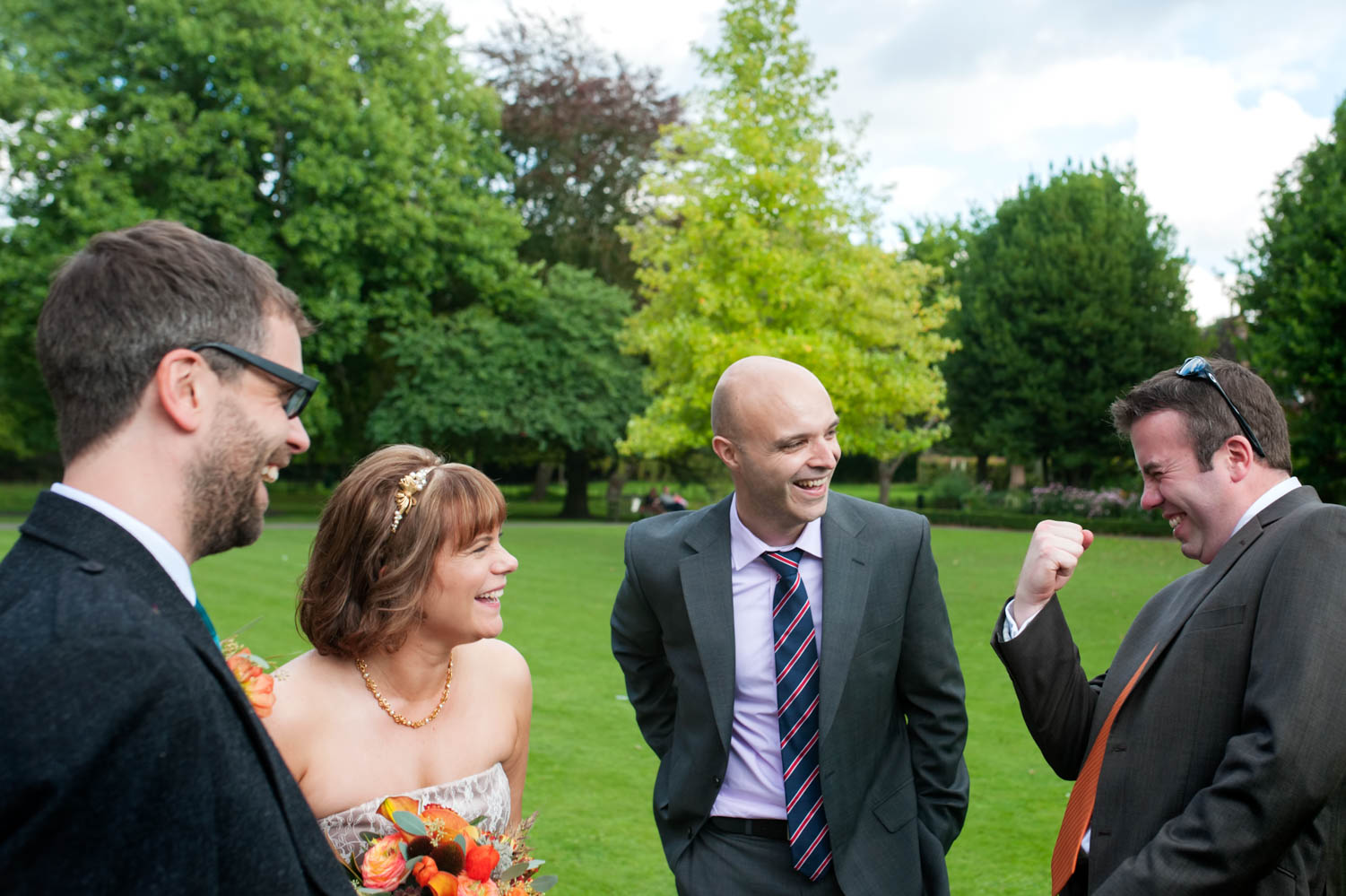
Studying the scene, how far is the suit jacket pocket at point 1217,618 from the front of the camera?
263 centimetres

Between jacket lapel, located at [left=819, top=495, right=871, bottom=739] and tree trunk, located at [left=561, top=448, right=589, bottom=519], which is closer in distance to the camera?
jacket lapel, located at [left=819, top=495, right=871, bottom=739]

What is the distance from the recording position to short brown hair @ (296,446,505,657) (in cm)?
316

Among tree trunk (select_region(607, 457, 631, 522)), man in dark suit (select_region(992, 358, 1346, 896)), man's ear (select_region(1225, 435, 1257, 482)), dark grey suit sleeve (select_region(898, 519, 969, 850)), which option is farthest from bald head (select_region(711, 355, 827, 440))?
tree trunk (select_region(607, 457, 631, 522))

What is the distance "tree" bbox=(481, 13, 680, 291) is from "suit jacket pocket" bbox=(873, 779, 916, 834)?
33007 mm

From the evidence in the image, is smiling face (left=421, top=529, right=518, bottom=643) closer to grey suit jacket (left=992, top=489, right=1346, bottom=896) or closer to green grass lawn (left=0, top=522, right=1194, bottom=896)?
green grass lawn (left=0, top=522, right=1194, bottom=896)

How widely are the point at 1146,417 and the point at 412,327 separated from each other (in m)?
30.8

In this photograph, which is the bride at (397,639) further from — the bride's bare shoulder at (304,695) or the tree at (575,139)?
the tree at (575,139)

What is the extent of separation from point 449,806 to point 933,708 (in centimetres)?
163

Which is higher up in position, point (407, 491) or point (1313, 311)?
point (1313, 311)

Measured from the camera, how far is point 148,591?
Answer: 5.02 ft

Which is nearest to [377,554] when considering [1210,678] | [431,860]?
[431,860]

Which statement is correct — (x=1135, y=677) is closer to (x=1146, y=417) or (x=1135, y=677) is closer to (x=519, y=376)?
(x=1146, y=417)

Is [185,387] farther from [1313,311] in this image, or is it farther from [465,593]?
[1313,311]

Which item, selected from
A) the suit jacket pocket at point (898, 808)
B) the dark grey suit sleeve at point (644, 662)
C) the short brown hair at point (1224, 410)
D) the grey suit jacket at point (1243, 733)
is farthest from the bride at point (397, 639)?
the short brown hair at point (1224, 410)
